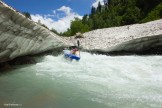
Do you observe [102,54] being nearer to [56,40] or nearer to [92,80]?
[56,40]

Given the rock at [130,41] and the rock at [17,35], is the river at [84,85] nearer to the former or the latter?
the rock at [17,35]

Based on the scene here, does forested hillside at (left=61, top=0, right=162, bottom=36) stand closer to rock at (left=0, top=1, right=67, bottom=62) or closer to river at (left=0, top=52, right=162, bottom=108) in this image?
river at (left=0, top=52, right=162, bottom=108)

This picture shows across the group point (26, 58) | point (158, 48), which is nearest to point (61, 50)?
point (26, 58)

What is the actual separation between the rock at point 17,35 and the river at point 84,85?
41.8 inches

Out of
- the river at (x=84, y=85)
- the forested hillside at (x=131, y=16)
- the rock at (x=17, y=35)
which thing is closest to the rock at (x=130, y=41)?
the river at (x=84, y=85)

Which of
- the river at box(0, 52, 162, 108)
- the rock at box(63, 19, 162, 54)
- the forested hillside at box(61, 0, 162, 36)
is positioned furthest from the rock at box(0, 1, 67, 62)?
A: the forested hillside at box(61, 0, 162, 36)

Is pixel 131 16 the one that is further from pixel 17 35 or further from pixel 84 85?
pixel 84 85

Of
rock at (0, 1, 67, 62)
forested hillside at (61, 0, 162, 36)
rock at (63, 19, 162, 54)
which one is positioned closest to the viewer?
rock at (0, 1, 67, 62)

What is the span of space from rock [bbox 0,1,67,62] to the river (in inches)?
41.8

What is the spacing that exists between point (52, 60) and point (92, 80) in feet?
21.1

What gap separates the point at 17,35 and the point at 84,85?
399 centimetres

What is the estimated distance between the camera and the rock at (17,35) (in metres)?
11.1

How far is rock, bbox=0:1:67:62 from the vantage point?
11.1 meters

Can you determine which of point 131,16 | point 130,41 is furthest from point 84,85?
point 131,16
